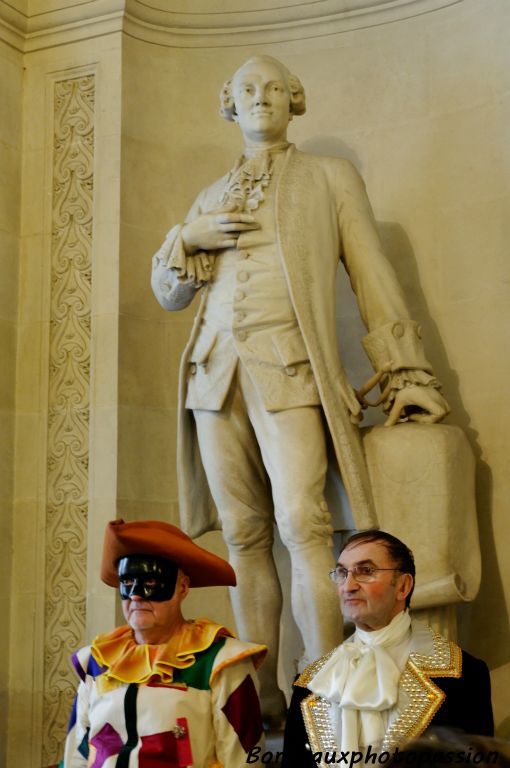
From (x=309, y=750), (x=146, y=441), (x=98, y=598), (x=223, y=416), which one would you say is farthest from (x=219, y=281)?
(x=309, y=750)

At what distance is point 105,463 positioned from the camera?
5102 mm

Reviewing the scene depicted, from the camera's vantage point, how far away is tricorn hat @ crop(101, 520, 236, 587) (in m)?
3.25

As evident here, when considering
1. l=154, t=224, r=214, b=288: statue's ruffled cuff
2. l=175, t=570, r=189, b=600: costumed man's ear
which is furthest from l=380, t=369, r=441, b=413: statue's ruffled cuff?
l=175, t=570, r=189, b=600: costumed man's ear

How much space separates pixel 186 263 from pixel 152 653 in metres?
1.54

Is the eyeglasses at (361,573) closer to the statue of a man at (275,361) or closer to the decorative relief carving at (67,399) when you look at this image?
the statue of a man at (275,361)

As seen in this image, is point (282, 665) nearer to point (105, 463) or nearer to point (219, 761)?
point (105, 463)

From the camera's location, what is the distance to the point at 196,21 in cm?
570

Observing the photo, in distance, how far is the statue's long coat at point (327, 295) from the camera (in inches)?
161

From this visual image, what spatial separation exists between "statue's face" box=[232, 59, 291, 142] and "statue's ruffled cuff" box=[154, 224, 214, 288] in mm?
467

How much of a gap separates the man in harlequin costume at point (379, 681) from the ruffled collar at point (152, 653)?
34cm

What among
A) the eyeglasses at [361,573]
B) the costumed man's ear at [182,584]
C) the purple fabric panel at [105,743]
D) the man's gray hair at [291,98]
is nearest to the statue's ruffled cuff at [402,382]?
the man's gray hair at [291,98]

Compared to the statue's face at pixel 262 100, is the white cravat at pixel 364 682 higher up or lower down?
lower down

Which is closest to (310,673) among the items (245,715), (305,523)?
(245,715)

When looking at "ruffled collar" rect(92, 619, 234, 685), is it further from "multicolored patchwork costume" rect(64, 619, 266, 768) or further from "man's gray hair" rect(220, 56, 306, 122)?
"man's gray hair" rect(220, 56, 306, 122)
